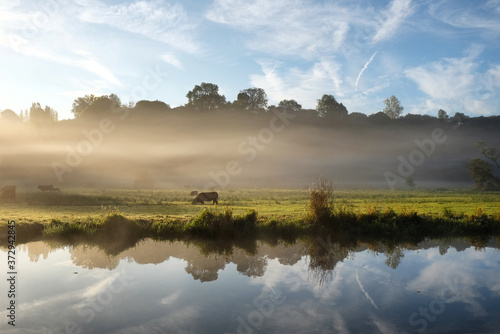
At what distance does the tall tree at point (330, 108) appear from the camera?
553 ft

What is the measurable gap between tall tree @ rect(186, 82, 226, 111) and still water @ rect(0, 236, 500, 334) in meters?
137

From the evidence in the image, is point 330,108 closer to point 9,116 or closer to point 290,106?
point 290,106

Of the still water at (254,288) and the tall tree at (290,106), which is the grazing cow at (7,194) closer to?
the still water at (254,288)

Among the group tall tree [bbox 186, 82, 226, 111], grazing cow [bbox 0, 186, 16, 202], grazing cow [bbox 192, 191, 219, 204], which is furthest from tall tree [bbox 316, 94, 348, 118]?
grazing cow [bbox 0, 186, 16, 202]

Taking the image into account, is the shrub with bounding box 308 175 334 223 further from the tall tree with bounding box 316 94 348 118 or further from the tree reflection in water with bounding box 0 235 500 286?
the tall tree with bounding box 316 94 348 118

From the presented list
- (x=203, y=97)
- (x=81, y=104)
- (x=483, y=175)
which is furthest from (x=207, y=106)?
(x=483, y=175)

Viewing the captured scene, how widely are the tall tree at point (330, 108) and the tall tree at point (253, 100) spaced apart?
27522mm

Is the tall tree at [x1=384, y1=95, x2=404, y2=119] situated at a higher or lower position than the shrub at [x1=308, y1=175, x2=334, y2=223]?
higher

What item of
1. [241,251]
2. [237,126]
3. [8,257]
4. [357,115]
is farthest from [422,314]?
[357,115]

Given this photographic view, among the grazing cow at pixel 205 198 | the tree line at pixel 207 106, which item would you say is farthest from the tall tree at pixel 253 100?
the grazing cow at pixel 205 198

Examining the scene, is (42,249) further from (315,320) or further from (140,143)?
(140,143)

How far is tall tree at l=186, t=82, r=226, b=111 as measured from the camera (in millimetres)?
153625

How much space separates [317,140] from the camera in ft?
493

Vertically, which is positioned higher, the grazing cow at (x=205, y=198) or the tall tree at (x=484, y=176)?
the tall tree at (x=484, y=176)
